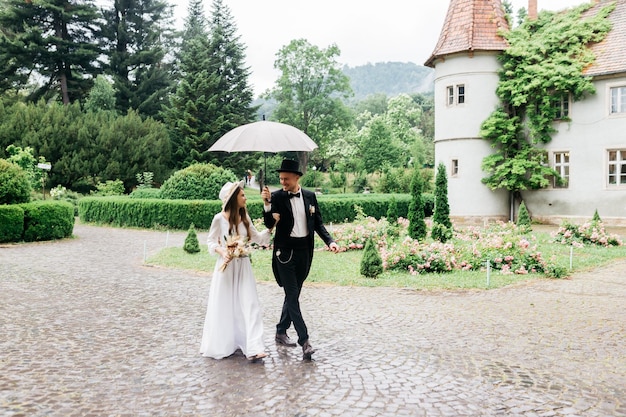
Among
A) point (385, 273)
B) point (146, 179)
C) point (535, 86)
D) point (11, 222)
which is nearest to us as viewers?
point (385, 273)

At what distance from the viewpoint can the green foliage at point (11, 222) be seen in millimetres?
15803

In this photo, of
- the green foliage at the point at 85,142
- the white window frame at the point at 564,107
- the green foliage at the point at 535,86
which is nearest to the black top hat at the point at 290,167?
the green foliage at the point at 535,86

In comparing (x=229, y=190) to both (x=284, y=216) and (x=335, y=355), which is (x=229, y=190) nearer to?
(x=284, y=216)

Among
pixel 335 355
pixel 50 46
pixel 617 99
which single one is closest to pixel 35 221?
pixel 335 355

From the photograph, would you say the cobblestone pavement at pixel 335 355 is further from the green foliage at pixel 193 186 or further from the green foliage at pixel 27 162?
the green foliage at pixel 27 162

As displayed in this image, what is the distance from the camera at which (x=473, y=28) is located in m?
24.0

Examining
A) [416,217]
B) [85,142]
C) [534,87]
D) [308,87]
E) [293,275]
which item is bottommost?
[293,275]

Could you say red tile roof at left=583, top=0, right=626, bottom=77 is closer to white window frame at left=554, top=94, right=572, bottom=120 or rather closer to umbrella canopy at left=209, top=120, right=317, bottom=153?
white window frame at left=554, top=94, right=572, bottom=120

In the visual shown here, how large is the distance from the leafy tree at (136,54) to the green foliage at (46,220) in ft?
81.8

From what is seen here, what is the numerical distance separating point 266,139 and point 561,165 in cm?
2069

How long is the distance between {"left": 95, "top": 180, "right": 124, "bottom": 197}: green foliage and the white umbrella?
2510 centimetres

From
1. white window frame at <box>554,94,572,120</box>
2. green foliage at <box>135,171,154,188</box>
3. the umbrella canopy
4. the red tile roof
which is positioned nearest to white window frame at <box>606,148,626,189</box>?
white window frame at <box>554,94,572,120</box>

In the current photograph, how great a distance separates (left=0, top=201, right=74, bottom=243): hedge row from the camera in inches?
625

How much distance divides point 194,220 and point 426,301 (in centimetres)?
1361
